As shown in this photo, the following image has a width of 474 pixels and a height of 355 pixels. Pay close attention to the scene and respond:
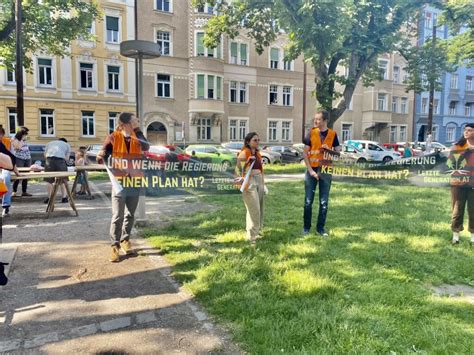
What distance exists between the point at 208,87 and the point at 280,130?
884cm

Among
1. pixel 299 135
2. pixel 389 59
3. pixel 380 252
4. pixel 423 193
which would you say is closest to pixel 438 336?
pixel 380 252

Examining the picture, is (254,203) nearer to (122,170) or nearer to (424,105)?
(122,170)

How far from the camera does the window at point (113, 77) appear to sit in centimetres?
3060

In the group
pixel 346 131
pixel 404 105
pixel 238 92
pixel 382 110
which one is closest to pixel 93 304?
pixel 238 92

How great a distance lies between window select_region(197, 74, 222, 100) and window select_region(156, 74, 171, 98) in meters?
2.43

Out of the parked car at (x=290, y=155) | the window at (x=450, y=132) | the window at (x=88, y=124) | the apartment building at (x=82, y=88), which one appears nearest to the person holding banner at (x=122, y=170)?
the parked car at (x=290, y=155)

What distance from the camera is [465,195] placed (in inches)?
238

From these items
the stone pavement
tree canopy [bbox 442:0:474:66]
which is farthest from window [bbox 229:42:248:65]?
the stone pavement

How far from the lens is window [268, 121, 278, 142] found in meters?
38.0

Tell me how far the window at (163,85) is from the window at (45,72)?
7782 millimetres

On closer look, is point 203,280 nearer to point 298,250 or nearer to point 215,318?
point 215,318

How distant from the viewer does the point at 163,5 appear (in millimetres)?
32438

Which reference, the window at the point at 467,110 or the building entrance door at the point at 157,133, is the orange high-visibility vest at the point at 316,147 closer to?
the building entrance door at the point at 157,133

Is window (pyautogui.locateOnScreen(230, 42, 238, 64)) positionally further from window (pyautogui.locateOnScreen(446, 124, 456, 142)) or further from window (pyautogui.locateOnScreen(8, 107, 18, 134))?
window (pyautogui.locateOnScreen(446, 124, 456, 142))
